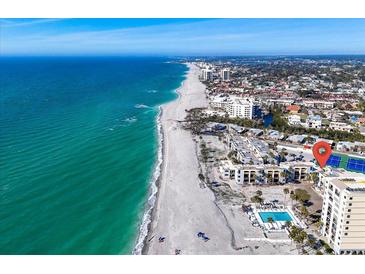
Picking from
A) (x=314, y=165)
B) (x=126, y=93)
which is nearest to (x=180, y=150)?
(x=314, y=165)

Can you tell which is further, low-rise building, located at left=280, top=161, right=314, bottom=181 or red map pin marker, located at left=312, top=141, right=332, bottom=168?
low-rise building, located at left=280, top=161, right=314, bottom=181

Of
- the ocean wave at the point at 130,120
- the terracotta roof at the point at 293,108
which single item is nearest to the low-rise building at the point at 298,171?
the ocean wave at the point at 130,120

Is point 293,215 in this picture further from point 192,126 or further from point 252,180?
point 192,126

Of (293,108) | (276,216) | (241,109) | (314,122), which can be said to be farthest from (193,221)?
(293,108)

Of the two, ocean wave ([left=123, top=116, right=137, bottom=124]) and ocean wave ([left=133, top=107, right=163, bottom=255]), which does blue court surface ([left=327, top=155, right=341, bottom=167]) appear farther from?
ocean wave ([left=123, top=116, right=137, bottom=124])

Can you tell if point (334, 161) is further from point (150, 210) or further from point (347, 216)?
point (150, 210)

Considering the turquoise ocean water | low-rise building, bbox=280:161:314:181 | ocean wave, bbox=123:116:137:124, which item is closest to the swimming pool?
low-rise building, bbox=280:161:314:181

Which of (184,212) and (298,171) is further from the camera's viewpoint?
(298,171)
